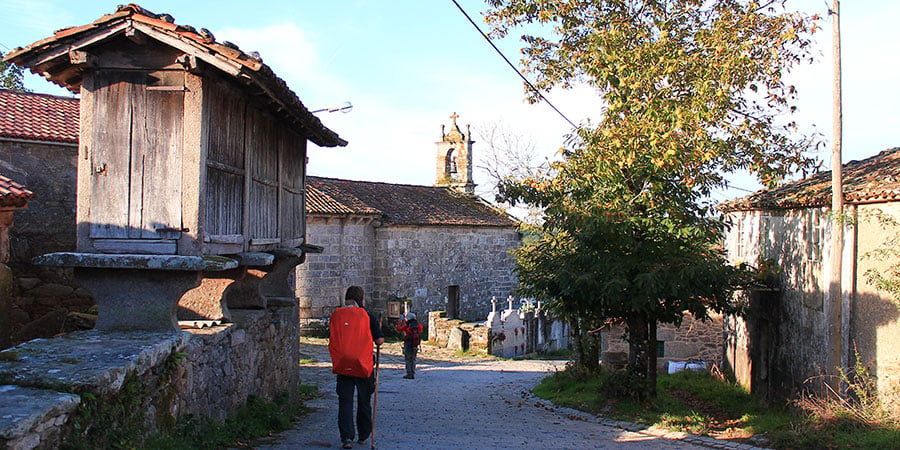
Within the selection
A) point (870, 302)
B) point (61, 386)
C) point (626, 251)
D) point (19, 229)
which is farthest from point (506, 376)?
point (61, 386)

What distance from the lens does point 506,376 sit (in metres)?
16.5

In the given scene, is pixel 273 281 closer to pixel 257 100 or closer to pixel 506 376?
pixel 257 100

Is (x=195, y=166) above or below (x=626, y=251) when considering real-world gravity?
above

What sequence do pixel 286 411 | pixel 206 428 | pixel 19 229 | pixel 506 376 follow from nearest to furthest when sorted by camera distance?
pixel 206 428
pixel 286 411
pixel 19 229
pixel 506 376

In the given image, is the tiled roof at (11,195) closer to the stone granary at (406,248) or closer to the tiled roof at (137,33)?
Result: the tiled roof at (137,33)

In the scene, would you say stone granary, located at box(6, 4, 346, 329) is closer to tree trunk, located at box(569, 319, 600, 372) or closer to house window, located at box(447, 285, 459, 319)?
tree trunk, located at box(569, 319, 600, 372)

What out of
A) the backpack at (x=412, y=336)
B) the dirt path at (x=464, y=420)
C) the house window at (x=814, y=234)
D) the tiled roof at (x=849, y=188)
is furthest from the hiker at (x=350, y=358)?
the backpack at (x=412, y=336)

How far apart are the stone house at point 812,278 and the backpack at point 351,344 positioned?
20.5 ft

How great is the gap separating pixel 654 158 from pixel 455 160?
2300 centimetres

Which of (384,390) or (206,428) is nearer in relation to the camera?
(206,428)

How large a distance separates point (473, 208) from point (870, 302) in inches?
867

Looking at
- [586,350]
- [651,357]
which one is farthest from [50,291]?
[651,357]

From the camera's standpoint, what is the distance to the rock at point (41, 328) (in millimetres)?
10662

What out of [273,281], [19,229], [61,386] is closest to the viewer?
[61,386]
